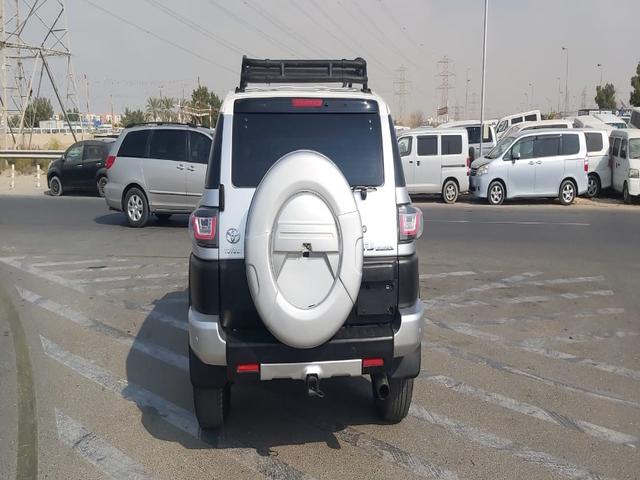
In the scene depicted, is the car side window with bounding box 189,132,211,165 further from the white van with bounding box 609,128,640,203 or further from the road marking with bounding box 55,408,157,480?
the white van with bounding box 609,128,640,203

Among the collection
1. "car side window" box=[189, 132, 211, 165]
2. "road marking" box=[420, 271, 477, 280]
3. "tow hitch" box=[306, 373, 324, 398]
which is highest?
"car side window" box=[189, 132, 211, 165]

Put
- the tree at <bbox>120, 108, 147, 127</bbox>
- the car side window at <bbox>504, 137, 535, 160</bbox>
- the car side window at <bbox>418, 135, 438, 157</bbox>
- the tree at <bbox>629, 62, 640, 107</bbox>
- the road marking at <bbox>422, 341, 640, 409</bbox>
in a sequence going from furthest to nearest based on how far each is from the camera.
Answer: the tree at <bbox>120, 108, 147, 127</bbox>, the tree at <bbox>629, 62, 640, 107</bbox>, the car side window at <bbox>418, 135, 438, 157</bbox>, the car side window at <bbox>504, 137, 535, 160</bbox>, the road marking at <bbox>422, 341, 640, 409</bbox>

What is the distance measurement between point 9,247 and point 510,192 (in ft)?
44.7

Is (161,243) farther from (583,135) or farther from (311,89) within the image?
(583,135)

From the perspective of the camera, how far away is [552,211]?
18.5 meters

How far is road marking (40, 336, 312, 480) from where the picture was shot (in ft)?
13.3

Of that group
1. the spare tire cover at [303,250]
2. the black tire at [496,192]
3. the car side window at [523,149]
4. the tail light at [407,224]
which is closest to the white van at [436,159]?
the black tire at [496,192]

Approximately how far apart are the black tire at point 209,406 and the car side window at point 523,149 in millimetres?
16877

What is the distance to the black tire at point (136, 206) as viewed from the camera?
14359 mm

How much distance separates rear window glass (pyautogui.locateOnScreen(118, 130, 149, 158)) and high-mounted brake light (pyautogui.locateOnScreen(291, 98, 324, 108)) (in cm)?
1060

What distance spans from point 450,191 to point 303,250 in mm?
17471

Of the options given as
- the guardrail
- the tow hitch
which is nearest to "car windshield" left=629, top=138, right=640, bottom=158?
the tow hitch

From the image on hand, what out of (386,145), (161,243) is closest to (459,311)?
(386,145)

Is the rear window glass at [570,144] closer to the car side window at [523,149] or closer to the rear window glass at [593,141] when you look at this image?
the car side window at [523,149]
